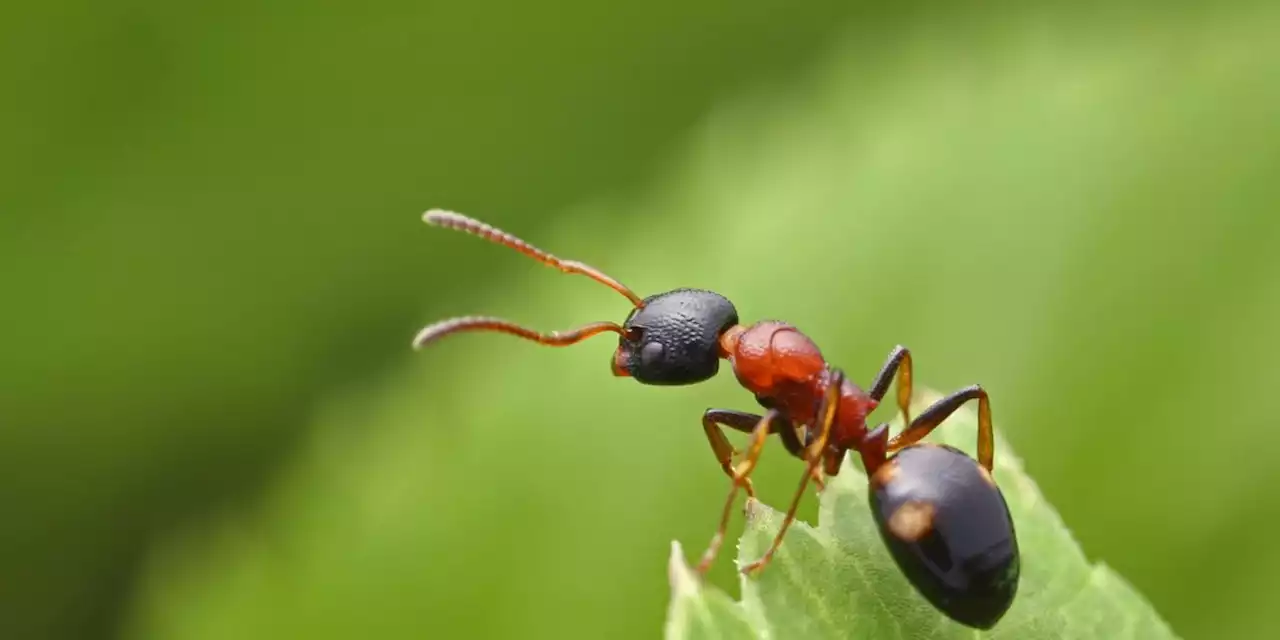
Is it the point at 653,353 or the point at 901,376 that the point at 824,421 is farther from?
the point at 653,353

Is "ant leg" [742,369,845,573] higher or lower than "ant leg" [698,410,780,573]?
higher

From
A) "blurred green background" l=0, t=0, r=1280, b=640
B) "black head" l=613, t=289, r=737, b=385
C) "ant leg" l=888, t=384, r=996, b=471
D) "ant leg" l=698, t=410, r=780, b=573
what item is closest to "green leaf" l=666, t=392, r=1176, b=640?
"ant leg" l=888, t=384, r=996, b=471

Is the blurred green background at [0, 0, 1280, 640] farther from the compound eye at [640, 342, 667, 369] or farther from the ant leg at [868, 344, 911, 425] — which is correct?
the compound eye at [640, 342, 667, 369]

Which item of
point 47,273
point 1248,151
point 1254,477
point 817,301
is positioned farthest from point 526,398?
point 1248,151

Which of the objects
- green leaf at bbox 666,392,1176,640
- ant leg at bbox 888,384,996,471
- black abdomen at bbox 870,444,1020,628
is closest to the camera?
green leaf at bbox 666,392,1176,640

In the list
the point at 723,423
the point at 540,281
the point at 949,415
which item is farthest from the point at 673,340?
the point at 540,281

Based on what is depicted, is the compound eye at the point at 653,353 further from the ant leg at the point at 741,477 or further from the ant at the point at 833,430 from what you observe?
the ant leg at the point at 741,477

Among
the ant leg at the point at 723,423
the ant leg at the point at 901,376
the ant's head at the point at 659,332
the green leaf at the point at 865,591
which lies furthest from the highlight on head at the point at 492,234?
the green leaf at the point at 865,591

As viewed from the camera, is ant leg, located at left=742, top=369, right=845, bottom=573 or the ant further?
ant leg, located at left=742, top=369, right=845, bottom=573
